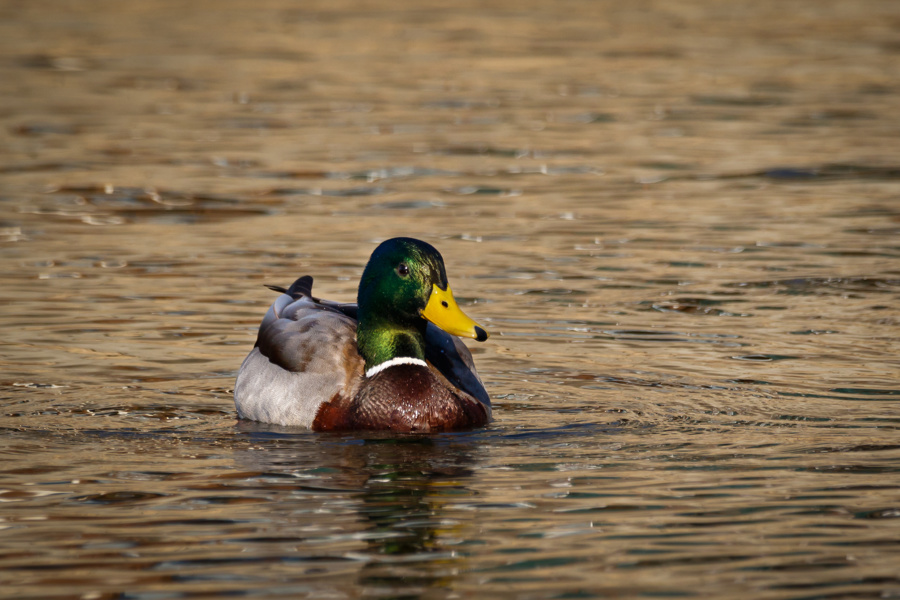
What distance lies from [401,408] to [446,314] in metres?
0.60

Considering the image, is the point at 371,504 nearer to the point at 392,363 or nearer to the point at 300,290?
the point at 392,363

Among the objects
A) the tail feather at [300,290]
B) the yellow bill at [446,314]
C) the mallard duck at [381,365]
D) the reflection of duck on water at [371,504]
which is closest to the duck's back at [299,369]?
the mallard duck at [381,365]

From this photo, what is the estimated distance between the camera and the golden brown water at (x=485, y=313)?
6.40 meters

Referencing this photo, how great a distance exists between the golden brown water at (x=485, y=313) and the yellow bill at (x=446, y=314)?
2.05ft

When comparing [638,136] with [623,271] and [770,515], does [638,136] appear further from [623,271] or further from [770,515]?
[770,515]

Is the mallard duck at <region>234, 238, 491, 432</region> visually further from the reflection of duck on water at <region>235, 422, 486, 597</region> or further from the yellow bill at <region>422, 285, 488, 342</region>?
the reflection of duck on water at <region>235, 422, 486, 597</region>

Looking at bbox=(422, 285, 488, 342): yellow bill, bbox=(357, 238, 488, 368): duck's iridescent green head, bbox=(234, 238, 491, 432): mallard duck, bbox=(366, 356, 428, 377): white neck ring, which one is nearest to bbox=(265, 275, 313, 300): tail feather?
bbox=(234, 238, 491, 432): mallard duck

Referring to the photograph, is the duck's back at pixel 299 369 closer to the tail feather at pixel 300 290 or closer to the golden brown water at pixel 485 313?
the golden brown water at pixel 485 313

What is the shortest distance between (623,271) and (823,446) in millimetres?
5126

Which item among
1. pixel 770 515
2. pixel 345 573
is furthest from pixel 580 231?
pixel 345 573

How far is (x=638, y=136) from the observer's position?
2028 centimetres

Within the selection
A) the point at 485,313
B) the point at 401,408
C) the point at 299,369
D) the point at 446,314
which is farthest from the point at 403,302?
the point at 485,313

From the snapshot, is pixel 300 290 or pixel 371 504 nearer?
pixel 371 504

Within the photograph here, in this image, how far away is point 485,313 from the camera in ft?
38.5
